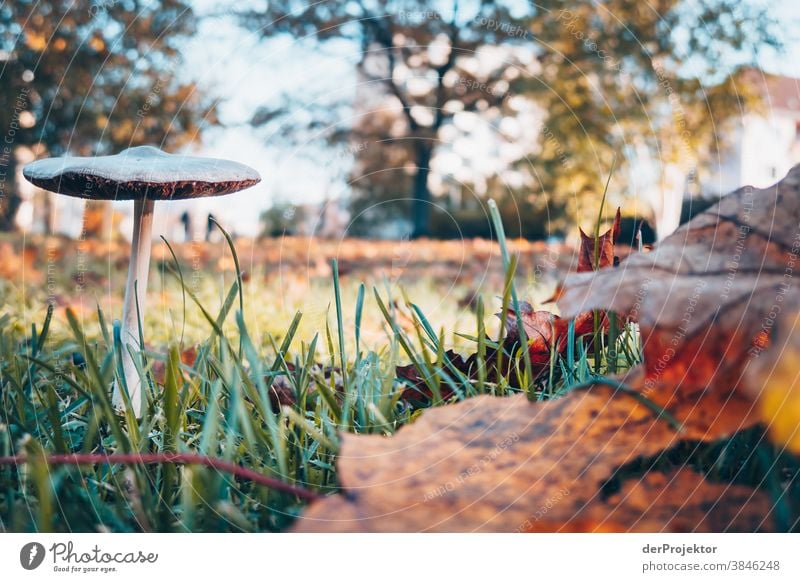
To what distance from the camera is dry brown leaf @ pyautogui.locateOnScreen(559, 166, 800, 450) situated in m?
0.37

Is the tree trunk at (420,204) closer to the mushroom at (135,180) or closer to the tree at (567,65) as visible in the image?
the tree at (567,65)

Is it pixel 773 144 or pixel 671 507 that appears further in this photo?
pixel 773 144

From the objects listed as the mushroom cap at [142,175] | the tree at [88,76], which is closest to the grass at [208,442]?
the mushroom cap at [142,175]

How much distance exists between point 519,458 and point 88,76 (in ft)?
7.73

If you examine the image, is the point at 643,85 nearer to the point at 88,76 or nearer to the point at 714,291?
the point at 88,76

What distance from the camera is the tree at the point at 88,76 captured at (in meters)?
0.94

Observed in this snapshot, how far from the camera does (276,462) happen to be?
1.67ft

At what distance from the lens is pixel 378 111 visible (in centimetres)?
347

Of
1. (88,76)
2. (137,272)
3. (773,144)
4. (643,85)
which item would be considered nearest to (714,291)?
(773,144)

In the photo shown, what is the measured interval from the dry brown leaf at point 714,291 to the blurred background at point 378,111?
0.33ft

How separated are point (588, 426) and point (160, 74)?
2246mm
